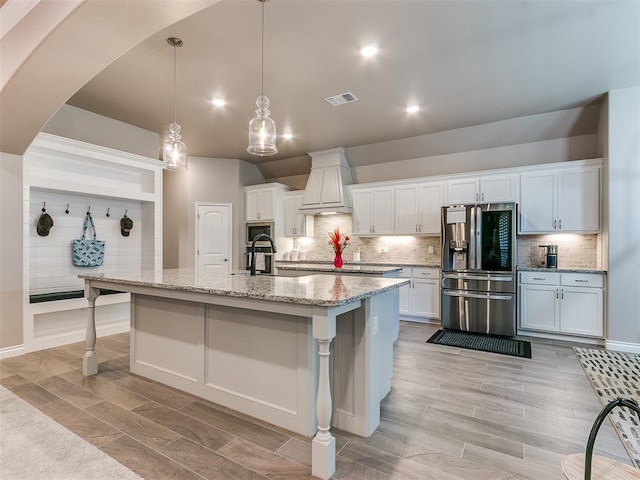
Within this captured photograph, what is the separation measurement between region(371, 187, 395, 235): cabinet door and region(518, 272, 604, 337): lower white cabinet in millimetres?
2189

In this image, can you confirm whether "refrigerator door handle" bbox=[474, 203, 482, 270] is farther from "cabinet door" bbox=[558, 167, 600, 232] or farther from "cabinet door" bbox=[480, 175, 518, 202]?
"cabinet door" bbox=[558, 167, 600, 232]

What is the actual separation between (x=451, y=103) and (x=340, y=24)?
2.17m

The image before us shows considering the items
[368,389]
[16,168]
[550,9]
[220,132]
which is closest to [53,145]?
[16,168]

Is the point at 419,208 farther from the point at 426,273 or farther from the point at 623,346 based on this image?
the point at 623,346

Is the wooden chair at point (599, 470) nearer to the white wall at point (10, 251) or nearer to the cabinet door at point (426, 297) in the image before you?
the cabinet door at point (426, 297)

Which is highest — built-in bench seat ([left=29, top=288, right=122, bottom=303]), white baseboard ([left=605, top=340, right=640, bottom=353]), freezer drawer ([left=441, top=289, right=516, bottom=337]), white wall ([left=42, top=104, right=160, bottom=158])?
white wall ([left=42, top=104, right=160, bottom=158])

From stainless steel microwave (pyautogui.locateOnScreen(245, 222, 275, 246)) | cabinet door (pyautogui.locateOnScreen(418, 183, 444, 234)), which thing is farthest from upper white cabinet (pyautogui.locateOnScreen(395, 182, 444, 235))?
stainless steel microwave (pyautogui.locateOnScreen(245, 222, 275, 246))

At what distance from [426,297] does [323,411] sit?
3.92m

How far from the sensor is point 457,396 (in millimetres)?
2783

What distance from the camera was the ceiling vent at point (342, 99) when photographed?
162 inches

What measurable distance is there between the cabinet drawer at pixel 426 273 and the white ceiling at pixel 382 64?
2244 mm

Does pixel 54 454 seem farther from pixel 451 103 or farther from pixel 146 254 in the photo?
pixel 451 103

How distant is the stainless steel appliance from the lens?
15.0 feet

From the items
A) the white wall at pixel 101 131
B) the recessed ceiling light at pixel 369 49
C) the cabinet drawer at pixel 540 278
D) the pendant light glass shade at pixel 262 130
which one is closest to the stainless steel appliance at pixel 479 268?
the cabinet drawer at pixel 540 278
